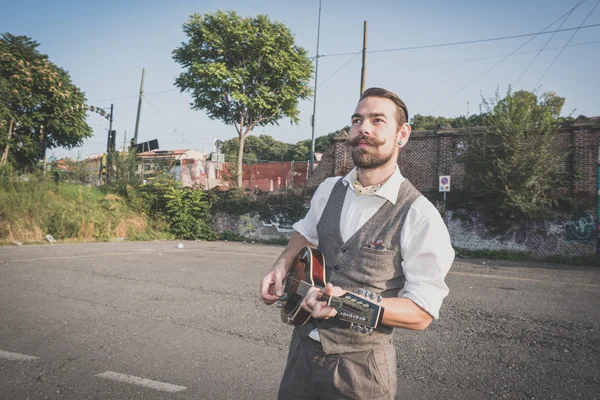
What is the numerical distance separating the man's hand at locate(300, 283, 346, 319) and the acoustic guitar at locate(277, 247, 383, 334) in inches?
0.6

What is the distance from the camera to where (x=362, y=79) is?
19.1 meters

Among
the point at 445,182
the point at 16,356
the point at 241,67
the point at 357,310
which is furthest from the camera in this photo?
the point at 241,67

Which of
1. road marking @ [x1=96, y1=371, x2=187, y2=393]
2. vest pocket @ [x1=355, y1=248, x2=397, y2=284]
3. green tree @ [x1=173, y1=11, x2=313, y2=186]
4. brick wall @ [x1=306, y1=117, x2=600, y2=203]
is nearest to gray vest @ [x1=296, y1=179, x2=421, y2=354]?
vest pocket @ [x1=355, y1=248, x2=397, y2=284]

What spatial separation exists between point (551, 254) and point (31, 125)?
102 feet

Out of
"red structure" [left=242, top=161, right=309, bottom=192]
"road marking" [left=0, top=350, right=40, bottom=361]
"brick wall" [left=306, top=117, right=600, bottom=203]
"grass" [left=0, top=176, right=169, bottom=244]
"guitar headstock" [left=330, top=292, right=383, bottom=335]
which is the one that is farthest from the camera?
"red structure" [left=242, top=161, right=309, bottom=192]

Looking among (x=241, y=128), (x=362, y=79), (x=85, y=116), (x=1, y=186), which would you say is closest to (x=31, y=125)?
(x=85, y=116)

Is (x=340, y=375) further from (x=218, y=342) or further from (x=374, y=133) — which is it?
(x=218, y=342)

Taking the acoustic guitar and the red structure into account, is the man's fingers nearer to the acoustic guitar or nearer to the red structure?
the acoustic guitar

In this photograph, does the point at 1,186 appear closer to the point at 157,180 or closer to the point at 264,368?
the point at 157,180

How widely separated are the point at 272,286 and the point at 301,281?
21 centimetres

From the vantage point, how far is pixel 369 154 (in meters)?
1.67

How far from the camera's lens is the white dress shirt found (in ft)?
4.64

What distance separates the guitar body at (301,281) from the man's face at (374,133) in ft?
1.61

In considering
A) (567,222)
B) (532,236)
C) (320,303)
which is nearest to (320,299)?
(320,303)
